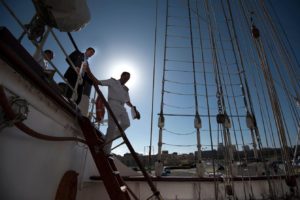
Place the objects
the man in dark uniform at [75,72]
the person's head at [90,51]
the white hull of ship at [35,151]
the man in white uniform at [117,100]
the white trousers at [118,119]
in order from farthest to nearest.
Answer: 1. the person's head at [90,51]
2. the man in dark uniform at [75,72]
3. the man in white uniform at [117,100]
4. the white trousers at [118,119]
5. the white hull of ship at [35,151]

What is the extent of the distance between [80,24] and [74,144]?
5.87 feet

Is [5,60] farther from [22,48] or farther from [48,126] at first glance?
[48,126]

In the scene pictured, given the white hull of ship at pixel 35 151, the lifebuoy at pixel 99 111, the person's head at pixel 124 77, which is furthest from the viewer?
the lifebuoy at pixel 99 111

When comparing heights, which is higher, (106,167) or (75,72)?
(75,72)

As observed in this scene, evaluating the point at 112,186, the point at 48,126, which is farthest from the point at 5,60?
the point at 112,186

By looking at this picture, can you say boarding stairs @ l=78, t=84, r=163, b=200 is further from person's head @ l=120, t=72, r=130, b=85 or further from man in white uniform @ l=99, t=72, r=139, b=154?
person's head @ l=120, t=72, r=130, b=85

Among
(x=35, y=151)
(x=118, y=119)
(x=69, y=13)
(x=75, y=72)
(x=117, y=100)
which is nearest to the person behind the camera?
(x=69, y=13)

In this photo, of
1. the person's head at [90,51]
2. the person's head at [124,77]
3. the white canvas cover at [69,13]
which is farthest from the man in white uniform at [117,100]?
the white canvas cover at [69,13]

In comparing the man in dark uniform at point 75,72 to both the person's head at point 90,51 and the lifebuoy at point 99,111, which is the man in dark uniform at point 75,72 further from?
the lifebuoy at point 99,111

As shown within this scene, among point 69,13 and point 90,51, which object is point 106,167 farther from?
point 90,51

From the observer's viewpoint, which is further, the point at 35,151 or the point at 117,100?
the point at 117,100

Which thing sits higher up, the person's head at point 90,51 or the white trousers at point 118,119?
the person's head at point 90,51

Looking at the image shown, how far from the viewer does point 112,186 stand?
77.8 inches

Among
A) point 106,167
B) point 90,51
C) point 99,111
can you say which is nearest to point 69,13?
point 106,167
